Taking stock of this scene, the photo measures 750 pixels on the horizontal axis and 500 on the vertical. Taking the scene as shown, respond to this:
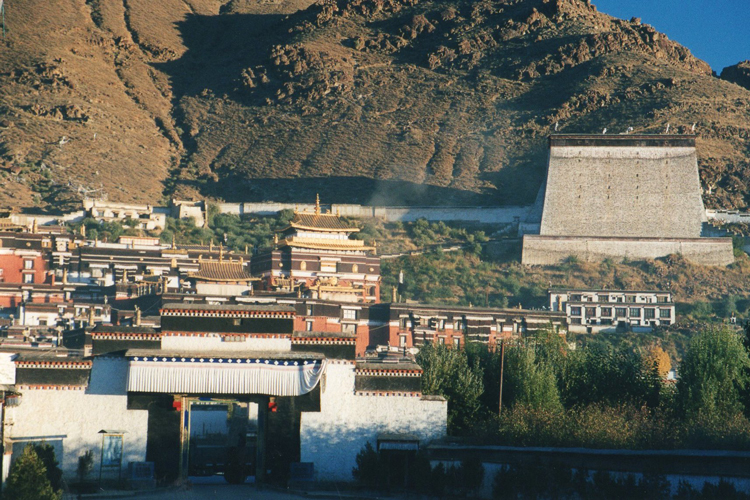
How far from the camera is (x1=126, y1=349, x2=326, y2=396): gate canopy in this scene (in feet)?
101

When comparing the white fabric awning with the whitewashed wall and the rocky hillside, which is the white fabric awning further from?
the rocky hillside

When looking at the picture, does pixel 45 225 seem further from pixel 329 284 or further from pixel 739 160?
pixel 739 160

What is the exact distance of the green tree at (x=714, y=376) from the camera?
120 feet

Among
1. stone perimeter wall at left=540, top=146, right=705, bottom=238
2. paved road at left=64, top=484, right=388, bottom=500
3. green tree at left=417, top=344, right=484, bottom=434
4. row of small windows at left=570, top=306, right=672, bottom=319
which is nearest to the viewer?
paved road at left=64, top=484, right=388, bottom=500

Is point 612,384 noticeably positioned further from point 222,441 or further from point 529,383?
point 222,441

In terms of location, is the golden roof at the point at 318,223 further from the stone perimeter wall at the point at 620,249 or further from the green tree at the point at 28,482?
the green tree at the point at 28,482

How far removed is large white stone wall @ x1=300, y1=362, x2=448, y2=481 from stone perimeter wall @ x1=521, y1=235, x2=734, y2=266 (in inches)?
2204

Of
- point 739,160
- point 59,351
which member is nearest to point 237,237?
point 739,160

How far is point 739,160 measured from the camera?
108562 mm

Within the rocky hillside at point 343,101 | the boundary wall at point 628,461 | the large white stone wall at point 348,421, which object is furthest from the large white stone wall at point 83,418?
the rocky hillside at point 343,101

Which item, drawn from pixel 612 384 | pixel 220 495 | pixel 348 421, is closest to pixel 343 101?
pixel 612 384

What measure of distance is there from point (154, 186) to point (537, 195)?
122 feet

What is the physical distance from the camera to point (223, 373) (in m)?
30.9

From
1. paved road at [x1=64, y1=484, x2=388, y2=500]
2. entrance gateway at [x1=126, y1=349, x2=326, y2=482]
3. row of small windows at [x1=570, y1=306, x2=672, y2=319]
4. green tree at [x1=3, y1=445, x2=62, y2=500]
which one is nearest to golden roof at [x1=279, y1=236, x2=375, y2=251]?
row of small windows at [x1=570, y1=306, x2=672, y2=319]
